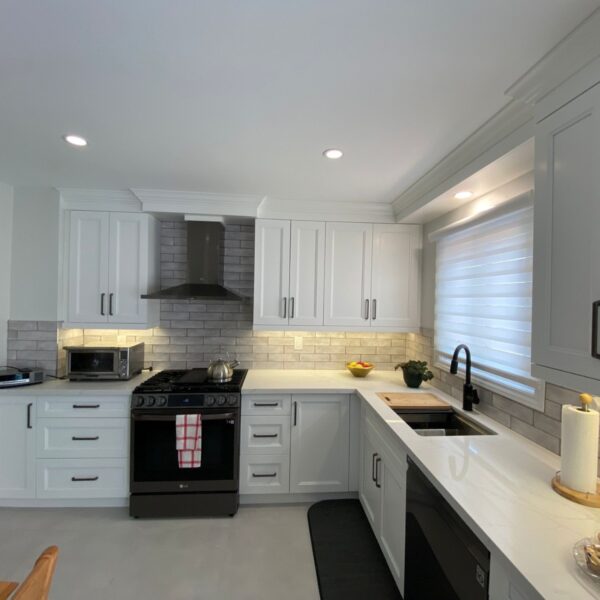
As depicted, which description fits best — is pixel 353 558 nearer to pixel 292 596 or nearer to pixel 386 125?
pixel 292 596

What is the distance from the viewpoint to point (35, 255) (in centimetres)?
271

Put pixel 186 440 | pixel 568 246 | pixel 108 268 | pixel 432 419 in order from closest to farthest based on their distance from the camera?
pixel 568 246 < pixel 432 419 < pixel 186 440 < pixel 108 268

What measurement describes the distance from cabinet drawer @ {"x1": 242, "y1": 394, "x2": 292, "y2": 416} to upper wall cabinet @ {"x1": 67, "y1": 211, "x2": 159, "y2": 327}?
3.75ft

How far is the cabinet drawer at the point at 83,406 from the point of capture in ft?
7.99

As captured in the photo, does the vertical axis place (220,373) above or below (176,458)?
above

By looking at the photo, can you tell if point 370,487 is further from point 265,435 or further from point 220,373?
point 220,373

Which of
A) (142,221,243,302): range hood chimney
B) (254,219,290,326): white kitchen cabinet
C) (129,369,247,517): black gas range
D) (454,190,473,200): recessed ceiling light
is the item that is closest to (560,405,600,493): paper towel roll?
(454,190,473,200): recessed ceiling light

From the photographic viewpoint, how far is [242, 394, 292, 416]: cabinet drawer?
2553 mm

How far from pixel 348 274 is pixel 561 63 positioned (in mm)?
2001

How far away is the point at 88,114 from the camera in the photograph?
1.58m

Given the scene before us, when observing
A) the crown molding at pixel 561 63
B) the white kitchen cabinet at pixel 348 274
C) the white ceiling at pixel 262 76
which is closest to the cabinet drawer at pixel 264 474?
the white kitchen cabinet at pixel 348 274

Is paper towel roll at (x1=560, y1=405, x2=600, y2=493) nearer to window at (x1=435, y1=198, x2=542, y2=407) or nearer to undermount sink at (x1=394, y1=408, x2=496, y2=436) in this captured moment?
window at (x1=435, y1=198, x2=542, y2=407)

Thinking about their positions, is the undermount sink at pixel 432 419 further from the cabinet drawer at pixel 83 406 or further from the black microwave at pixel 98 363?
the black microwave at pixel 98 363

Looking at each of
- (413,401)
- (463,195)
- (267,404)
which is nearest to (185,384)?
(267,404)
